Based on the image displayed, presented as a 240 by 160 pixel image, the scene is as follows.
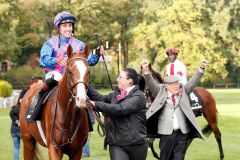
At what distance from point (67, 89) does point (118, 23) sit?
6551 cm

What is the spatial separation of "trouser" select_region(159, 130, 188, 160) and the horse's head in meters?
2.24

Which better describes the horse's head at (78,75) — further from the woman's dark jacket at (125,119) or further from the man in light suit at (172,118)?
the man in light suit at (172,118)

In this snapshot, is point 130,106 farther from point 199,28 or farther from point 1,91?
point 199,28

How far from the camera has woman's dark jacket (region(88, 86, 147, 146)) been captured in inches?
271

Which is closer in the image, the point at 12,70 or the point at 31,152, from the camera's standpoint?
the point at 31,152

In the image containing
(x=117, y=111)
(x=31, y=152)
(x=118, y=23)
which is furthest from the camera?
(x=118, y=23)

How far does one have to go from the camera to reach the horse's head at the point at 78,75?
6.35 m

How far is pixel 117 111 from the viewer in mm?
6879

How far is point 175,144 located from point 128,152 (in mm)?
1634

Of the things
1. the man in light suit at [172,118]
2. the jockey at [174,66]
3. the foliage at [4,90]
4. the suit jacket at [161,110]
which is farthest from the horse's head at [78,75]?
the foliage at [4,90]

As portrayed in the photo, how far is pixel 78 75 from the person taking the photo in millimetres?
6586

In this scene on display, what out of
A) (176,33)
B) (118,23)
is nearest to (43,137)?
(176,33)

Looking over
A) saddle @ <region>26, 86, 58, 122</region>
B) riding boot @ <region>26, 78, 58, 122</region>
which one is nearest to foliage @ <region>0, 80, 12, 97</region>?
riding boot @ <region>26, 78, 58, 122</region>

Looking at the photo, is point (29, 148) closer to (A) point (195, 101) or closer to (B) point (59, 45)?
(B) point (59, 45)
